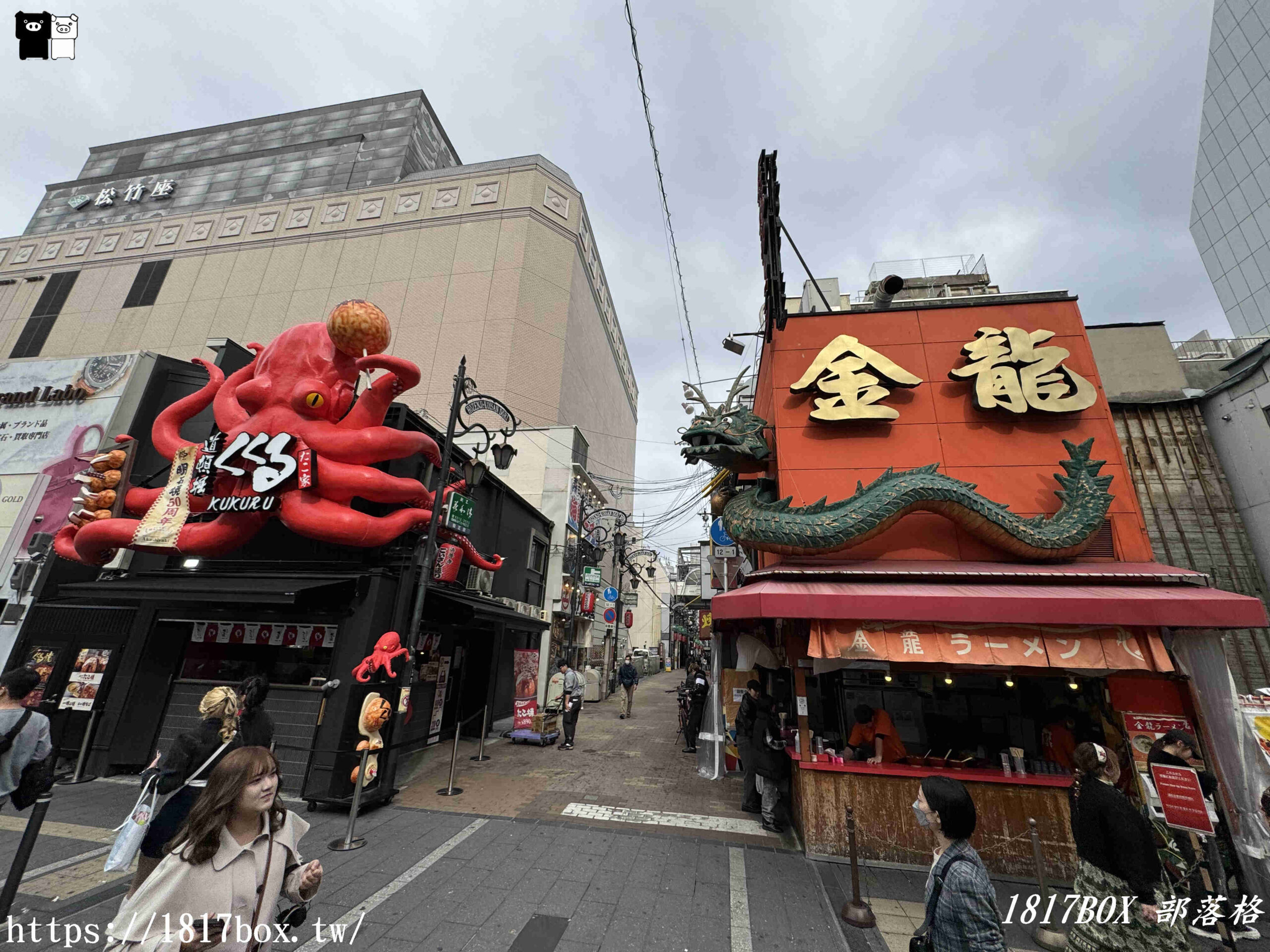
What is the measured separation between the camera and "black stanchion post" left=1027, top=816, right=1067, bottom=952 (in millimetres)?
4684

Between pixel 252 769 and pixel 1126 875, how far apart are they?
5632mm

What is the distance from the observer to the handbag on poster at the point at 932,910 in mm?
2734

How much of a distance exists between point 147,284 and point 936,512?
5146 cm

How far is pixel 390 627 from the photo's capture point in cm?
855

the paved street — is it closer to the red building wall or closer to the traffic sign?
the red building wall

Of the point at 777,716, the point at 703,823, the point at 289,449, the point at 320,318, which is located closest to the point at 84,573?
the point at 289,449

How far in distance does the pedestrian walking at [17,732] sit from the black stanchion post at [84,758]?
643 cm

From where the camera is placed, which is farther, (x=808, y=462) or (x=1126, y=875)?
(x=808, y=462)

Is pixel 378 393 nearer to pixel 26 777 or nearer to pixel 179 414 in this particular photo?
pixel 179 414

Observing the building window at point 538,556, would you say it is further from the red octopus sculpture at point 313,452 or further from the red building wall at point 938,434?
the red building wall at point 938,434

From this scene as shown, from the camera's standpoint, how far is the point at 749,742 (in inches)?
308

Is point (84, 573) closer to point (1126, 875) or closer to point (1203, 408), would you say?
point (1126, 875)

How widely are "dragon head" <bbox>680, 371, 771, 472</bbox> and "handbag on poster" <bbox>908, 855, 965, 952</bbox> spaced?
265 inches

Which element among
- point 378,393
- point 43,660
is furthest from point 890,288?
point 43,660
